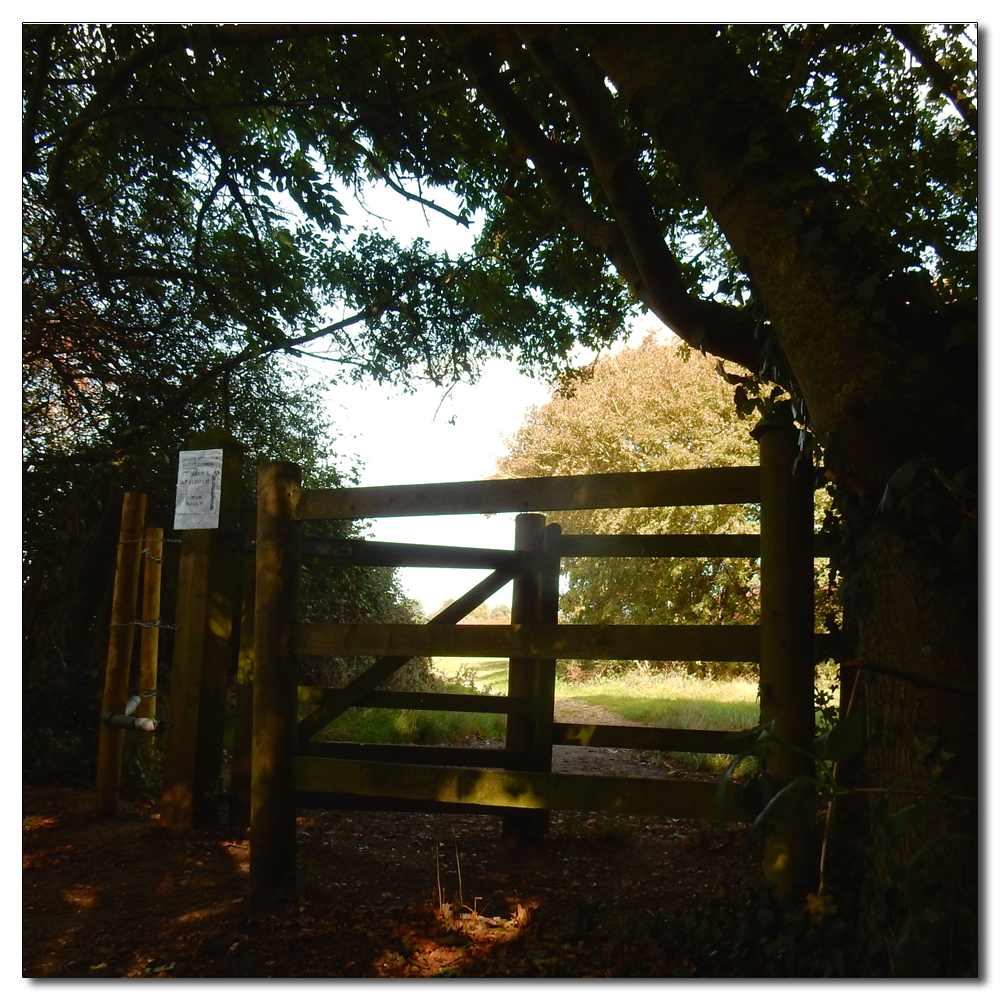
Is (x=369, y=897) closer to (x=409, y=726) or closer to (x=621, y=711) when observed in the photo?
(x=409, y=726)

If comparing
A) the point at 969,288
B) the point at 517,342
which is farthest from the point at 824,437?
the point at 517,342

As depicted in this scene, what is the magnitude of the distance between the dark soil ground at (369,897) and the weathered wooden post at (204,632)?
0.90 ft

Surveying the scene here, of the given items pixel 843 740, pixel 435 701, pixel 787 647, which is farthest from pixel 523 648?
pixel 435 701

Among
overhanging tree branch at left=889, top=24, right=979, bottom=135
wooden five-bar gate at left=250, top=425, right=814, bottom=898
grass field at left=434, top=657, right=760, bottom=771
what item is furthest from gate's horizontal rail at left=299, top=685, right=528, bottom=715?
overhanging tree branch at left=889, top=24, right=979, bottom=135

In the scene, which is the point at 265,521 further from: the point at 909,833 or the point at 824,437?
the point at 909,833

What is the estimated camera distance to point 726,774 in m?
2.02

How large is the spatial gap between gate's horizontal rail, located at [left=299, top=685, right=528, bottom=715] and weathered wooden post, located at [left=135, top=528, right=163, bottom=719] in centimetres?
104

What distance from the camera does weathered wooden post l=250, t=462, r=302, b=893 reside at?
3236 millimetres

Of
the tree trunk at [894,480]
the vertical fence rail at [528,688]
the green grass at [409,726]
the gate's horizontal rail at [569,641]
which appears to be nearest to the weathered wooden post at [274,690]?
the gate's horizontal rail at [569,641]

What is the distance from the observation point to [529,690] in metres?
4.30

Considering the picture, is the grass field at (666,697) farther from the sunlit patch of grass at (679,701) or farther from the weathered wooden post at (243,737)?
the weathered wooden post at (243,737)

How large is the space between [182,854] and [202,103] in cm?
403

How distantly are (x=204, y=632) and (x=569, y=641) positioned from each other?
235cm

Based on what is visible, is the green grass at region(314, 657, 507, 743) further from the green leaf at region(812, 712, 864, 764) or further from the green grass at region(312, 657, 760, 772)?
the green leaf at region(812, 712, 864, 764)
